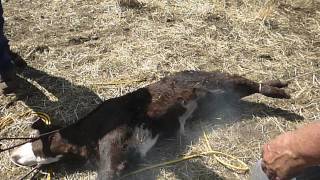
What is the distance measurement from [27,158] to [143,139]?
1.16 metres

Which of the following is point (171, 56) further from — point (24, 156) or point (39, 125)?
point (24, 156)

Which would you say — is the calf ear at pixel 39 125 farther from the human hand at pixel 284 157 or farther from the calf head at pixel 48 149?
the human hand at pixel 284 157

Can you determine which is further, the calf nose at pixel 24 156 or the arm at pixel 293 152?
the calf nose at pixel 24 156

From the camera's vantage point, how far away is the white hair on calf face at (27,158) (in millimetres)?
4199

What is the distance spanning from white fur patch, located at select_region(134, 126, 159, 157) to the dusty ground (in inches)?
4.9

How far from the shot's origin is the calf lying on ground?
4.12 meters

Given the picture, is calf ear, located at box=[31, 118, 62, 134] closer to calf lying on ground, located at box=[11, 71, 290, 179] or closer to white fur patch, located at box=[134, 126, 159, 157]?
calf lying on ground, located at box=[11, 71, 290, 179]

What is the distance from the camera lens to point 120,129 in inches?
164

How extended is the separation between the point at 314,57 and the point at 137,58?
7.64ft

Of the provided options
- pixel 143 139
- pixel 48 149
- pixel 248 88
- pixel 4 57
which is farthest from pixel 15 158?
pixel 248 88

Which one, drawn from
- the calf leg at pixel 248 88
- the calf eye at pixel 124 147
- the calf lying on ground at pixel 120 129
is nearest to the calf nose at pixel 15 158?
the calf lying on ground at pixel 120 129

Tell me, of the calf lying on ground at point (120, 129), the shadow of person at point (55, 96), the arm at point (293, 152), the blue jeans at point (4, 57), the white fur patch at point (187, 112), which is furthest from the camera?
the blue jeans at point (4, 57)

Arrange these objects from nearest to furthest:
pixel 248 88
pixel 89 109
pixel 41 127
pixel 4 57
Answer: pixel 41 127 < pixel 248 88 < pixel 89 109 < pixel 4 57

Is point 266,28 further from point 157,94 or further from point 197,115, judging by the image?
point 157,94
